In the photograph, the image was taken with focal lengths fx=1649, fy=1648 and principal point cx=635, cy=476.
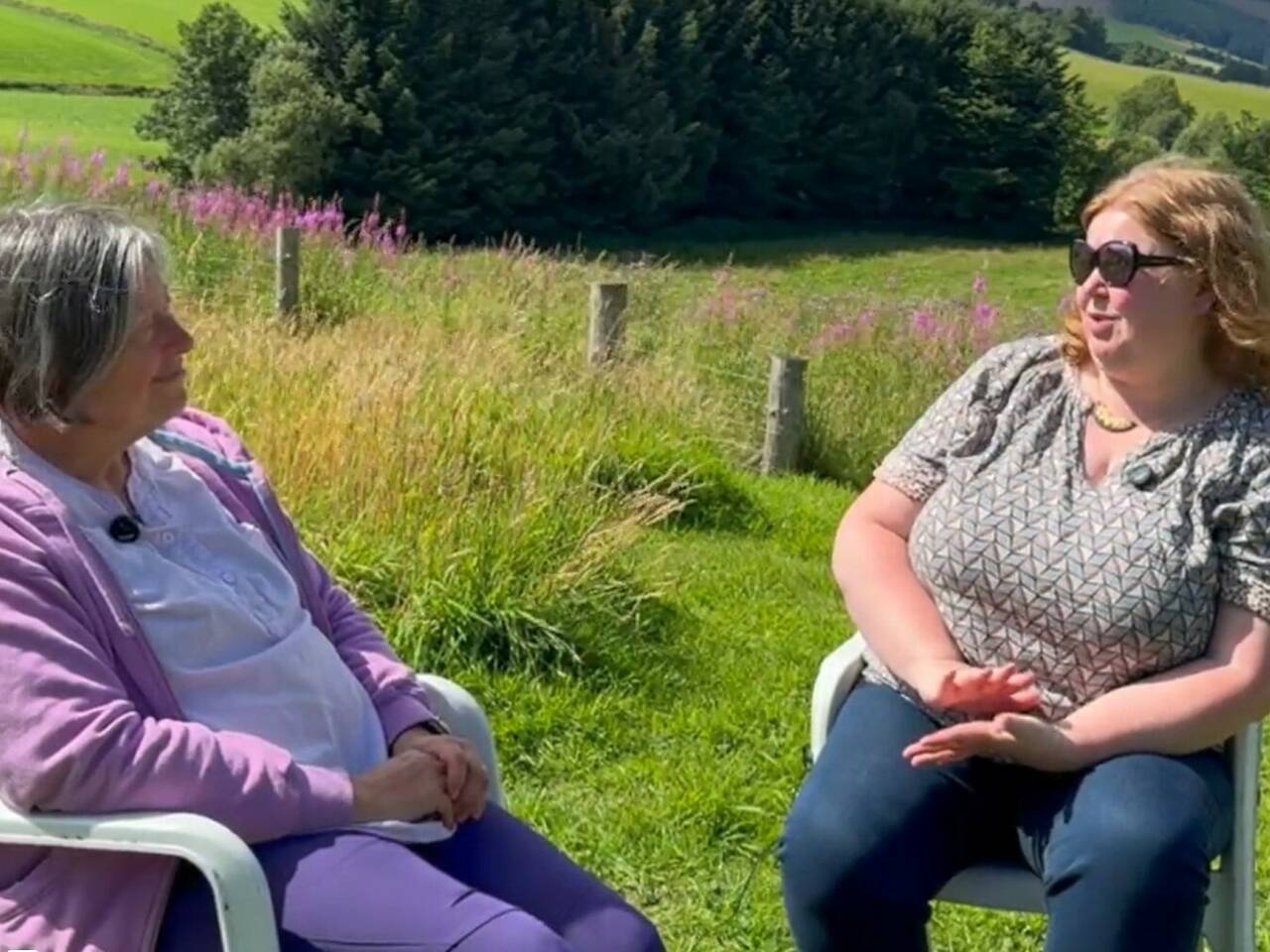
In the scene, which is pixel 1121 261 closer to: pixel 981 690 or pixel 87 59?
pixel 981 690

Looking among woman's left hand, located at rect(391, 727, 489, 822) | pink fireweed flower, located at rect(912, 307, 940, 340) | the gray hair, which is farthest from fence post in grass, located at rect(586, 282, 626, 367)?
the gray hair

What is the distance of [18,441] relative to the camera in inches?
74.0

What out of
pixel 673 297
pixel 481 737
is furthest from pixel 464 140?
pixel 481 737

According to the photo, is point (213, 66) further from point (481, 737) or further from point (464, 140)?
point (481, 737)

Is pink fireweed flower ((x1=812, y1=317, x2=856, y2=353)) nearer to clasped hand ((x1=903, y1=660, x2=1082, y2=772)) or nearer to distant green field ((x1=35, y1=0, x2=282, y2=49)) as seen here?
clasped hand ((x1=903, y1=660, x2=1082, y2=772))

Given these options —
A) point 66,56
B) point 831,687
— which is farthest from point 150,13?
point 831,687

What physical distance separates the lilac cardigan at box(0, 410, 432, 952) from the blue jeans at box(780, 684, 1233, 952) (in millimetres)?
709

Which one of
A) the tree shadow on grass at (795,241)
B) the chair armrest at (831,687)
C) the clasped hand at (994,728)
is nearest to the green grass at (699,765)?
the chair armrest at (831,687)

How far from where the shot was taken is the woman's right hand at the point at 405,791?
1.94 metres

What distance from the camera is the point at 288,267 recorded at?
8.02 m

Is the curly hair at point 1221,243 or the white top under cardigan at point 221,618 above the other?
the curly hair at point 1221,243

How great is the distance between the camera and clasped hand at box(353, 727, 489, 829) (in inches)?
76.8

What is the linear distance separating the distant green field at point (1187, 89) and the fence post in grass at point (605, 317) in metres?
50.8

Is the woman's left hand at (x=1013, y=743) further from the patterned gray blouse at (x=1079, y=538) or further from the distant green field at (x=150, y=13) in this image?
the distant green field at (x=150, y=13)
